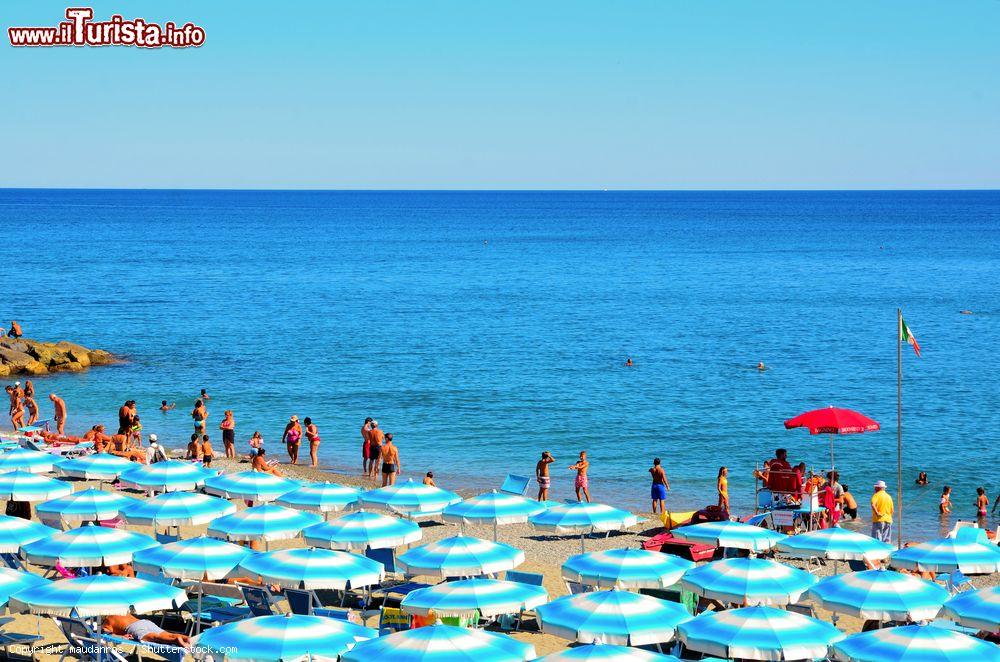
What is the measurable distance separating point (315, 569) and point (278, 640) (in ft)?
7.69

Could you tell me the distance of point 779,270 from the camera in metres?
97.2

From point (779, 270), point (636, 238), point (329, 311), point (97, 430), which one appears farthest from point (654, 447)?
point (636, 238)

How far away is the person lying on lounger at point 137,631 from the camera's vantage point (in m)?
12.5

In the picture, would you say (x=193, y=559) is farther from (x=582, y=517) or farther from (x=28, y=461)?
(x=28, y=461)

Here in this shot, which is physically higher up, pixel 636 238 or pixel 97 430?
pixel 636 238

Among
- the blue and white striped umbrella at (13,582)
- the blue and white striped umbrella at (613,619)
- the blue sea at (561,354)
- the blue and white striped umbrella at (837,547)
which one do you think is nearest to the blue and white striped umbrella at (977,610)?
the blue and white striped umbrella at (837,547)

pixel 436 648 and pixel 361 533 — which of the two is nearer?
pixel 436 648

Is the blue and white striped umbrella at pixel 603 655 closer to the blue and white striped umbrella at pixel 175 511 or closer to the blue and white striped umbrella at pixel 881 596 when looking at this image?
the blue and white striped umbrella at pixel 881 596

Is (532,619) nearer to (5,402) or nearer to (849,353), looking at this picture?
(5,402)

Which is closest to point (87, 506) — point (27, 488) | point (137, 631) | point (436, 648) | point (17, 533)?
point (27, 488)

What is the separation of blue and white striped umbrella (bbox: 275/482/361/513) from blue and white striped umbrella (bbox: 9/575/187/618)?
5855 mm

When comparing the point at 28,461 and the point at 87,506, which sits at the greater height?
the point at 28,461

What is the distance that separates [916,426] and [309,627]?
28179 mm

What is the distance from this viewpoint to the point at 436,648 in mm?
10406
